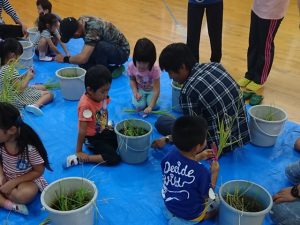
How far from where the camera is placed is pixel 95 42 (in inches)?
111

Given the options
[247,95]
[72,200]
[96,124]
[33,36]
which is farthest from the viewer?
[33,36]

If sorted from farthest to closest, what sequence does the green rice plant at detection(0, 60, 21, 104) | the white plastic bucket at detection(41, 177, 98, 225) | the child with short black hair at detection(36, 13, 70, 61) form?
the child with short black hair at detection(36, 13, 70, 61)
the green rice plant at detection(0, 60, 21, 104)
the white plastic bucket at detection(41, 177, 98, 225)

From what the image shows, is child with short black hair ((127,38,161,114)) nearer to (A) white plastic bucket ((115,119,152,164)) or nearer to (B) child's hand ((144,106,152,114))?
(B) child's hand ((144,106,152,114))

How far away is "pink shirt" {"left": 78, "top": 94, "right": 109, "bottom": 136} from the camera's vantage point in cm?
191

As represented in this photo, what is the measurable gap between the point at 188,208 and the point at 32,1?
5118 mm

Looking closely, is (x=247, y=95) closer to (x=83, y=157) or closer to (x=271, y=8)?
(x=271, y=8)

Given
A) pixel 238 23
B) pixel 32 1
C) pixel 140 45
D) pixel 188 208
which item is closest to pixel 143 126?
pixel 140 45

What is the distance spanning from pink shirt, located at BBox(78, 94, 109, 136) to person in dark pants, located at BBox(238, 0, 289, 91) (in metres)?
1.46

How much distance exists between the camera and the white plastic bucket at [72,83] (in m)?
2.56

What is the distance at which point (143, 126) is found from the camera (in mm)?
2041

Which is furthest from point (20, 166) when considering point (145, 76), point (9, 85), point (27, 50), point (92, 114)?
point (27, 50)

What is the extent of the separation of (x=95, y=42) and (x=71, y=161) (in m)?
1.24

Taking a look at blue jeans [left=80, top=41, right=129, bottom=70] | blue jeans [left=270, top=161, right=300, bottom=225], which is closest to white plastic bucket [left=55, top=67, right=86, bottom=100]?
blue jeans [left=80, top=41, right=129, bottom=70]

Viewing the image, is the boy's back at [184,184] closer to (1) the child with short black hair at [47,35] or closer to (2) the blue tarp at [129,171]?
(2) the blue tarp at [129,171]
